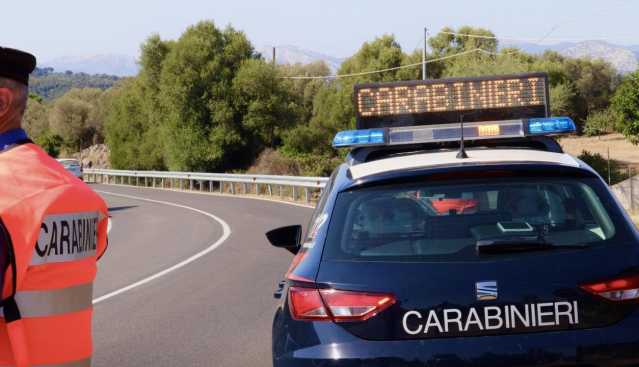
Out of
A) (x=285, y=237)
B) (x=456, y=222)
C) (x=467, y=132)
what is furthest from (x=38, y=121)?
(x=456, y=222)

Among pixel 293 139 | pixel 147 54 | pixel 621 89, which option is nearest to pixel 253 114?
pixel 293 139

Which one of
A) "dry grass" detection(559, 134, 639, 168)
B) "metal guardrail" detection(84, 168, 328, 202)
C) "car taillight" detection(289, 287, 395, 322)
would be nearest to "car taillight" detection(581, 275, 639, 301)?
"car taillight" detection(289, 287, 395, 322)

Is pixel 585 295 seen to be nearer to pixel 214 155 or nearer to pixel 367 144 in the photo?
pixel 367 144

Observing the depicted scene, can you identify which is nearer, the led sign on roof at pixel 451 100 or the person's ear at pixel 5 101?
the person's ear at pixel 5 101

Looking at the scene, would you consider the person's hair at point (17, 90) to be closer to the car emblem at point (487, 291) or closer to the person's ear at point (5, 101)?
the person's ear at point (5, 101)

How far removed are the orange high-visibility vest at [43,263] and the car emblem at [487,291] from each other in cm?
172

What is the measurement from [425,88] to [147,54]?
56.5 meters

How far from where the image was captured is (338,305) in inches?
153

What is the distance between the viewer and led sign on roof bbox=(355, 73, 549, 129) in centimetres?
833

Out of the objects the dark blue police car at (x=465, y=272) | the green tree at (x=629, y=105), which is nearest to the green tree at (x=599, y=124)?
the green tree at (x=629, y=105)

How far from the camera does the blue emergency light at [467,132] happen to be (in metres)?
5.95

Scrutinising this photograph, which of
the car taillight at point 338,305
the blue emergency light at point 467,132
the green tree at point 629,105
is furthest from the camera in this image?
the green tree at point 629,105

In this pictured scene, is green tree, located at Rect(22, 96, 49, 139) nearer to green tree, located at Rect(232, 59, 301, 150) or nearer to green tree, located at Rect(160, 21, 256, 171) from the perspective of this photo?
green tree, located at Rect(160, 21, 256, 171)

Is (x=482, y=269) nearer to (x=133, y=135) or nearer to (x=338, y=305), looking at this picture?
(x=338, y=305)
